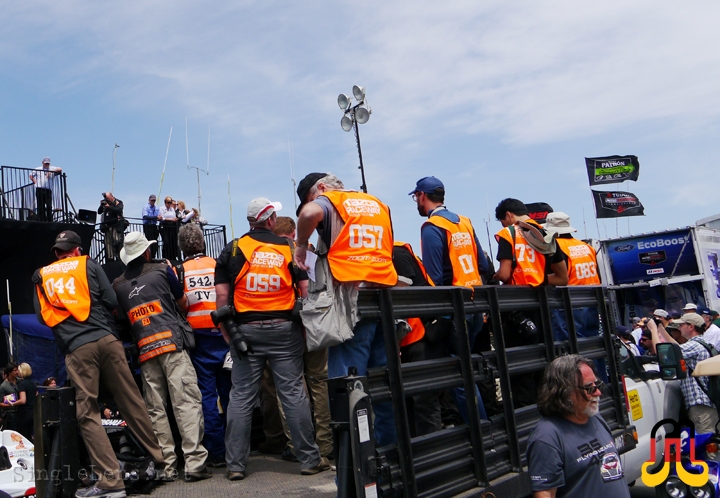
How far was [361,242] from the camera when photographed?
3791 mm

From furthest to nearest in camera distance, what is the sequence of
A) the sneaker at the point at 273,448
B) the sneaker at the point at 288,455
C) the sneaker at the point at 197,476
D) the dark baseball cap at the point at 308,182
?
the sneaker at the point at 273,448 < the sneaker at the point at 288,455 < the sneaker at the point at 197,476 < the dark baseball cap at the point at 308,182

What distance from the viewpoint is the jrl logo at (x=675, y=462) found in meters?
5.80

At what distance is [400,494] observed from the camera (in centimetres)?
301

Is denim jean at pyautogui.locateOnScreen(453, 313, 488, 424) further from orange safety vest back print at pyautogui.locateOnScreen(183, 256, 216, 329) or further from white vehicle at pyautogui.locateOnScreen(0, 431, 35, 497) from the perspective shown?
white vehicle at pyautogui.locateOnScreen(0, 431, 35, 497)

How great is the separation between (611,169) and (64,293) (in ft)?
73.2

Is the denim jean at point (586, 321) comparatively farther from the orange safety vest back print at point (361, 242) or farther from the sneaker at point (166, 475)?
the sneaker at point (166, 475)

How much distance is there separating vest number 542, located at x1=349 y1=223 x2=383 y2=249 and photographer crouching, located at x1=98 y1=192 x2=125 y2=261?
48.0ft

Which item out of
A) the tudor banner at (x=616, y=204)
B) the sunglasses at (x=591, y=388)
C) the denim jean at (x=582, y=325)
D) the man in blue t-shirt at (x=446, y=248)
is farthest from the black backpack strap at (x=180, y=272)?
the tudor banner at (x=616, y=204)

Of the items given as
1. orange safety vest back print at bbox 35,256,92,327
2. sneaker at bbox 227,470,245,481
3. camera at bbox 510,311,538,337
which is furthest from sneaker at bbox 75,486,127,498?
camera at bbox 510,311,538,337

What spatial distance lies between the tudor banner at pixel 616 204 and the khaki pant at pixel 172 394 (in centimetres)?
2013

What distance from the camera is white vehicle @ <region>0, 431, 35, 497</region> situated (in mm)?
4855

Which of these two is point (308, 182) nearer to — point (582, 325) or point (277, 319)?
point (277, 319)

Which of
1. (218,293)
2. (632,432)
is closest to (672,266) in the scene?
(632,432)

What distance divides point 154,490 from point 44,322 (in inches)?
48.5
